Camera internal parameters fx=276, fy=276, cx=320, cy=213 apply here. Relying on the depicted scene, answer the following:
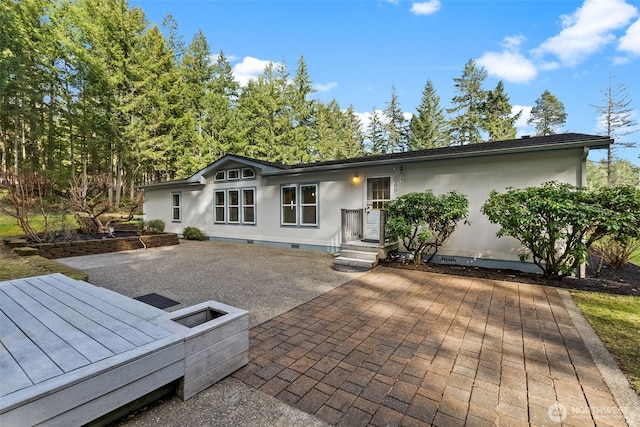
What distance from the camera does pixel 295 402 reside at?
2117mm

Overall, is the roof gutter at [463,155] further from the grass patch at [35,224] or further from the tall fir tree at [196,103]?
the tall fir tree at [196,103]

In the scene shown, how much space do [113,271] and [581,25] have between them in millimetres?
17917

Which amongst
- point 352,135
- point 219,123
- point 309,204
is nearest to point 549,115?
point 352,135

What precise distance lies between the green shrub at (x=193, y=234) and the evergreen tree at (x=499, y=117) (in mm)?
24366

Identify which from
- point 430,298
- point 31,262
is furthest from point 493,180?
point 31,262

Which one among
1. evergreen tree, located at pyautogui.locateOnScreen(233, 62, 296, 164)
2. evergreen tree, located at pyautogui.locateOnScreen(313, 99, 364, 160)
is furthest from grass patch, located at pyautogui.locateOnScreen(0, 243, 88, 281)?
evergreen tree, located at pyautogui.locateOnScreen(313, 99, 364, 160)

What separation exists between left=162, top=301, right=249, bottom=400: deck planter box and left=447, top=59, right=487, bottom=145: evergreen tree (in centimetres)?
2719

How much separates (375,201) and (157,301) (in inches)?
235

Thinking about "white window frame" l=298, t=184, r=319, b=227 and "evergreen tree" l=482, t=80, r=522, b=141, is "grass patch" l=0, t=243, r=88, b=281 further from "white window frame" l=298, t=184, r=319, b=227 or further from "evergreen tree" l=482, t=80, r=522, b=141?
"evergreen tree" l=482, t=80, r=522, b=141

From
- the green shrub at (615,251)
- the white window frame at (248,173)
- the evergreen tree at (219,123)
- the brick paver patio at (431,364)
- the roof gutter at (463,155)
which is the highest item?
the evergreen tree at (219,123)

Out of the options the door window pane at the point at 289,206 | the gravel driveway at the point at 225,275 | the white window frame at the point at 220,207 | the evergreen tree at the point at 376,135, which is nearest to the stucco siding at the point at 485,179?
the gravel driveway at the point at 225,275

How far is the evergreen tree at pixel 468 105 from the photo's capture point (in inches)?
983

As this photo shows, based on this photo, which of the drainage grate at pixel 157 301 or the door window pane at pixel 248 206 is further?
the door window pane at pixel 248 206

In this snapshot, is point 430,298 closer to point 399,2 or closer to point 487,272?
point 487,272
